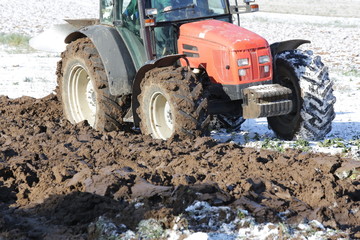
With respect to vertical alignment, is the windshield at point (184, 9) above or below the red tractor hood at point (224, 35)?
above

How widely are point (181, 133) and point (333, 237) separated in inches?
122

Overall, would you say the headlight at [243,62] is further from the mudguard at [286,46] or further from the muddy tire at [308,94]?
the mudguard at [286,46]

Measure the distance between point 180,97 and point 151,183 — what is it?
1959 millimetres

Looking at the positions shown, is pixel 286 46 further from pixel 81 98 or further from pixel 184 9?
pixel 81 98

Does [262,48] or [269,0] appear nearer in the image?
[262,48]

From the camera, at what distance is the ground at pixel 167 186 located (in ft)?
14.6

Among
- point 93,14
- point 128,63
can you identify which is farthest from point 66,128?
point 93,14

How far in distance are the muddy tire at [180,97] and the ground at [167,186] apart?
7.5 inches

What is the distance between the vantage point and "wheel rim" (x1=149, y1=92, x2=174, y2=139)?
7652 mm

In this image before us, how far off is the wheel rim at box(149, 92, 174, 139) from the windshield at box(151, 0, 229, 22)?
3.17 ft

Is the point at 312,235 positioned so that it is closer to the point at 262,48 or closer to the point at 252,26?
the point at 262,48

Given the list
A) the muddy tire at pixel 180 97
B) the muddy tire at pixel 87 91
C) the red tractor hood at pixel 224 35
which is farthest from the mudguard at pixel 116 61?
the red tractor hood at pixel 224 35

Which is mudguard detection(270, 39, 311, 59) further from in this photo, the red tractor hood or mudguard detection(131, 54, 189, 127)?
mudguard detection(131, 54, 189, 127)

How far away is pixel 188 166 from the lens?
596 cm
